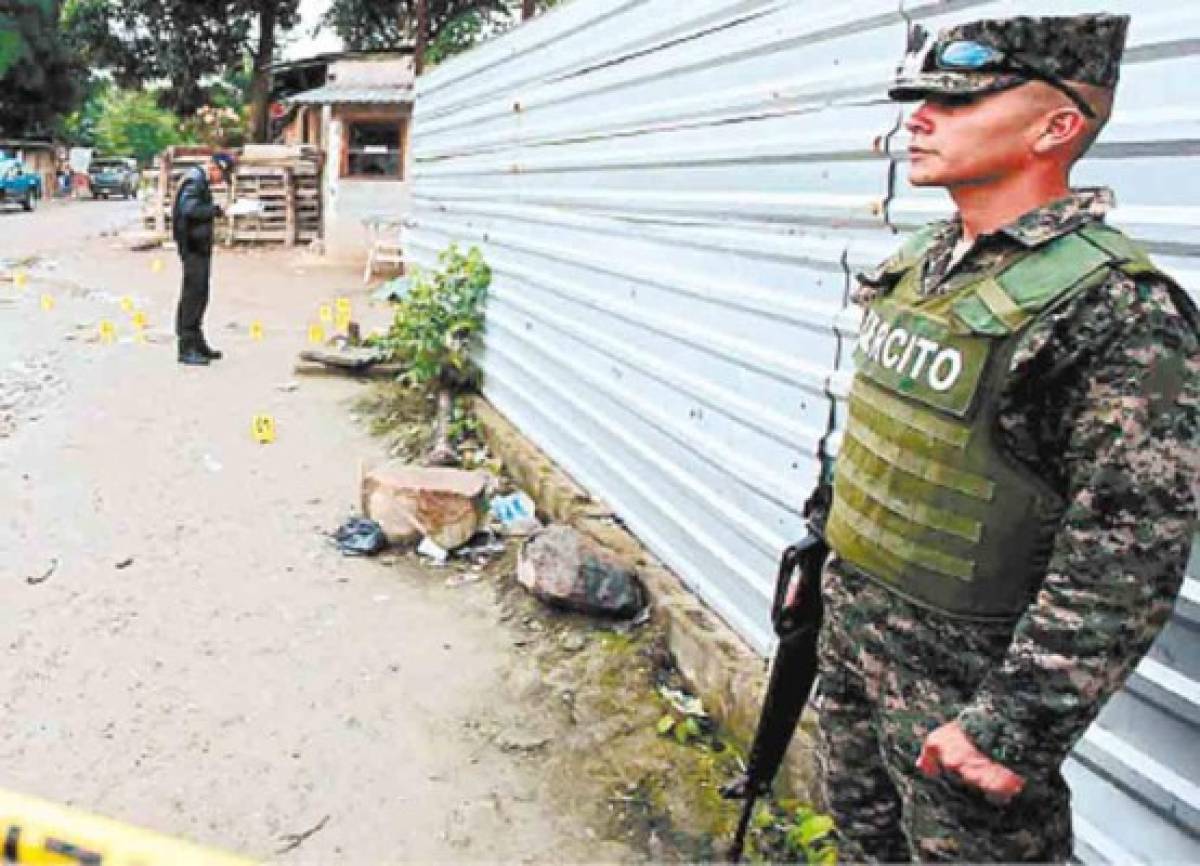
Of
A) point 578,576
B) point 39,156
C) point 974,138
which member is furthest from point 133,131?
point 974,138

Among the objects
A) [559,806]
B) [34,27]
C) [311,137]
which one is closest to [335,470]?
[559,806]

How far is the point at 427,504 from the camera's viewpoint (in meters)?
4.79

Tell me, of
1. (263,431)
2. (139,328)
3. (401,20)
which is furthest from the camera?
(401,20)

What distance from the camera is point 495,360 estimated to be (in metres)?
6.55

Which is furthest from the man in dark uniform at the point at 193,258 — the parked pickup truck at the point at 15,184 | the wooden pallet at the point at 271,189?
the parked pickup truck at the point at 15,184

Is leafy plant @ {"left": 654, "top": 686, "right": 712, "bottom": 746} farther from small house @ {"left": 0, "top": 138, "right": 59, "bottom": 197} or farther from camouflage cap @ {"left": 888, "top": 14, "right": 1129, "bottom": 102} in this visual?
small house @ {"left": 0, "top": 138, "right": 59, "bottom": 197}

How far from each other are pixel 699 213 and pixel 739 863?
210 cm

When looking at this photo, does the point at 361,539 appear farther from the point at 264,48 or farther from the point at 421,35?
the point at 264,48

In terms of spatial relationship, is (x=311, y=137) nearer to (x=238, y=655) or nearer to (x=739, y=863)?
(x=238, y=655)

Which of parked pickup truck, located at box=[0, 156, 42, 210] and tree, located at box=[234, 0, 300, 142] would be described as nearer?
tree, located at box=[234, 0, 300, 142]

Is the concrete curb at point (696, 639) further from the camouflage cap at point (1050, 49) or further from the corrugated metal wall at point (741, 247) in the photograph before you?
the camouflage cap at point (1050, 49)

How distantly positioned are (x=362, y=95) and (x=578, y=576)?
15.7 metres

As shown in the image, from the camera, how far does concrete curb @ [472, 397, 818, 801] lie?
294cm

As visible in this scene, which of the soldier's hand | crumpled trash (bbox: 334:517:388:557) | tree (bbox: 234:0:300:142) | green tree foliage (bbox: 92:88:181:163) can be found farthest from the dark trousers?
green tree foliage (bbox: 92:88:181:163)
